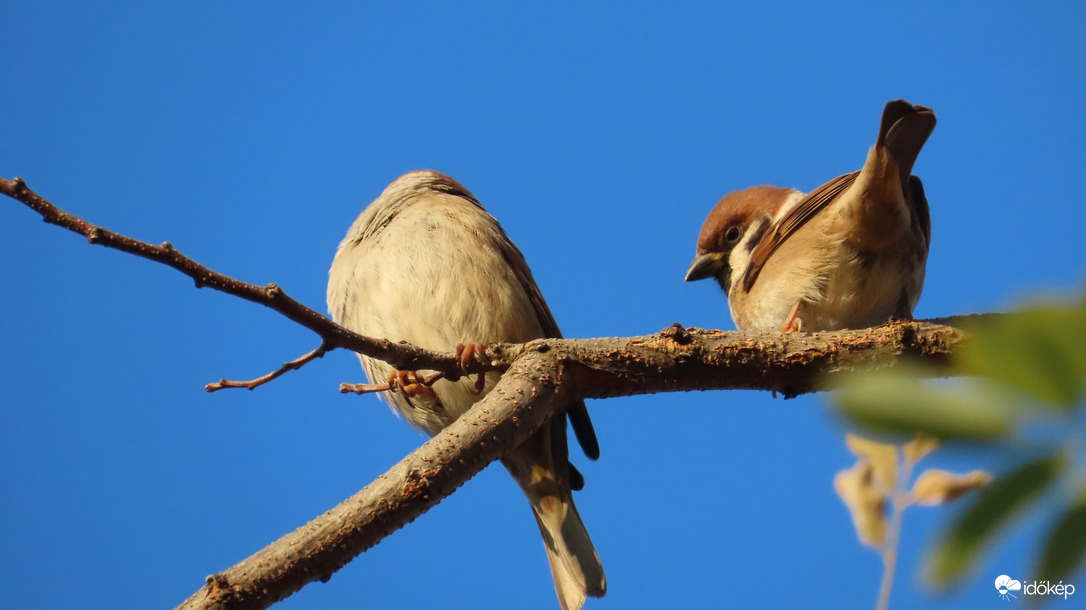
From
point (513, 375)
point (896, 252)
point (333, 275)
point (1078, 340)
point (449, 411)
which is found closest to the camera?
point (1078, 340)

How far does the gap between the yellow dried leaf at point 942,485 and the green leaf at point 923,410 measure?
54 mm

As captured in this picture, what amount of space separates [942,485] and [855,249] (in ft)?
12.8

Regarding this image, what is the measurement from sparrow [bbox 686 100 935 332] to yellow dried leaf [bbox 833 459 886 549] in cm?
293

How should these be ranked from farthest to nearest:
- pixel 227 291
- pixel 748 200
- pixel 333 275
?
pixel 748 200, pixel 333 275, pixel 227 291

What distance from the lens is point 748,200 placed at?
19.9 ft

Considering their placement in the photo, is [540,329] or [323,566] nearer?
[323,566]

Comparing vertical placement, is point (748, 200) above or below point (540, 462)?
above

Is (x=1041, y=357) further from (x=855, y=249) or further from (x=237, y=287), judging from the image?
(x=855, y=249)

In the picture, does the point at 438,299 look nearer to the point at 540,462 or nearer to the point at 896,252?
the point at 540,462

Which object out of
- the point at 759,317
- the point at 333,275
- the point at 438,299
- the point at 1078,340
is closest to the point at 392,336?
the point at 438,299

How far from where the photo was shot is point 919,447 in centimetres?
73

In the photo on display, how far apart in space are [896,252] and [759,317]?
0.89 metres

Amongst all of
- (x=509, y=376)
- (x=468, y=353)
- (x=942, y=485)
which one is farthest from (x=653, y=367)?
(x=942, y=485)

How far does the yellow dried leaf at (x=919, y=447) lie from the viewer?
2.18 feet
